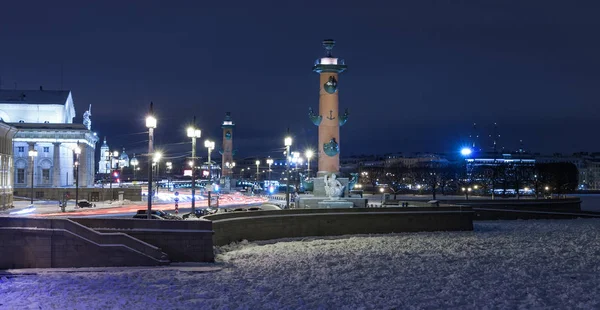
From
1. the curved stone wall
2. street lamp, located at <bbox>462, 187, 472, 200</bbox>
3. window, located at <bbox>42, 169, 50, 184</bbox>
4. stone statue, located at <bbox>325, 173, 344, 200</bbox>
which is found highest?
window, located at <bbox>42, 169, 50, 184</bbox>

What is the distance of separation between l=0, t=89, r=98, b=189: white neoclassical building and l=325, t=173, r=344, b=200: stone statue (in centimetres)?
4650

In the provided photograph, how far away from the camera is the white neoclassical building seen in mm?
80250

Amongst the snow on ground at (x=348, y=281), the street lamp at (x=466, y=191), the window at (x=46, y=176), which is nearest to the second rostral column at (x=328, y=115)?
the snow on ground at (x=348, y=281)

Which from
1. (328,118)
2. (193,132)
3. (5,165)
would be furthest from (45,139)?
(193,132)

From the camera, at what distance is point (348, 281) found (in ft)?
68.3

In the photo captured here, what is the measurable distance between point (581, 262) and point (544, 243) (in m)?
6.47

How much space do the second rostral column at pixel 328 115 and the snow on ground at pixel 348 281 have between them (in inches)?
585

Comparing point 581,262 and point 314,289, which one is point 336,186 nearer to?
point 581,262

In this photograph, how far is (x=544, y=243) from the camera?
3134cm

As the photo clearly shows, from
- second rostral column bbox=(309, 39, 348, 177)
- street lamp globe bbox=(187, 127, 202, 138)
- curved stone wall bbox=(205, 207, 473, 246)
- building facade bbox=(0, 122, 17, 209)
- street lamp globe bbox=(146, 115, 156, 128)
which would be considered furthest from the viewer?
second rostral column bbox=(309, 39, 348, 177)

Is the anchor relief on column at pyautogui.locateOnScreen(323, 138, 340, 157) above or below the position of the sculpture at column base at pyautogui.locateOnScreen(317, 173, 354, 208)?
above

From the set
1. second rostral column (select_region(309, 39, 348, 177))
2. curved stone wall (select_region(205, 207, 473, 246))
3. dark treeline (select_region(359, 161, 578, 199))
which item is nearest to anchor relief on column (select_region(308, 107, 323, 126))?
second rostral column (select_region(309, 39, 348, 177))

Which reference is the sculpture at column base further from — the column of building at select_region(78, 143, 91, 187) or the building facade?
the column of building at select_region(78, 143, 91, 187)

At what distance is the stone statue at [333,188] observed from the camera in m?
42.9
